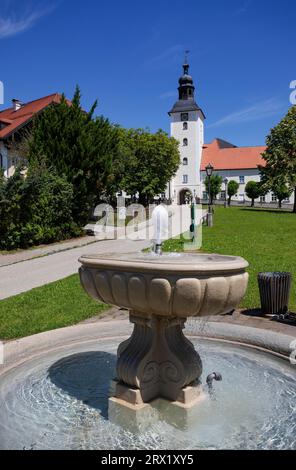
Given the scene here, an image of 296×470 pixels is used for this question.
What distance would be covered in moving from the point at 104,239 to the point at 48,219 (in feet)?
10.5

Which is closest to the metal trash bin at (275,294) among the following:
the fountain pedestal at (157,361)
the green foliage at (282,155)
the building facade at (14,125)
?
the fountain pedestal at (157,361)

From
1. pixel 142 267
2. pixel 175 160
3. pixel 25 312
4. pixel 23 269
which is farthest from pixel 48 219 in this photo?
pixel 175 160

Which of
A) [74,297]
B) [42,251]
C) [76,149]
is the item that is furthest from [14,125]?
[74,297]

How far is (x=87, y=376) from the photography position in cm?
457

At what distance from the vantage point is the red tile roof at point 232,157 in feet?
230

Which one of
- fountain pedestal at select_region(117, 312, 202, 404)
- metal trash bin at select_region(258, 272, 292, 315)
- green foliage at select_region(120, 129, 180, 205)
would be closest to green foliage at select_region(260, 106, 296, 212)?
green foliage at select_region(120, 129, 180, 205)

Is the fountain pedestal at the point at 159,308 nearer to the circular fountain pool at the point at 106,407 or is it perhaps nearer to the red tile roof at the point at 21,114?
the circular fountain pool at the point at 106,407

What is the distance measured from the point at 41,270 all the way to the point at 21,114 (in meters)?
34.3

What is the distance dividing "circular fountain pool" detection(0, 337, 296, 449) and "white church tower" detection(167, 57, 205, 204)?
61705mm

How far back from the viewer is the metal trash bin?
7.15 m

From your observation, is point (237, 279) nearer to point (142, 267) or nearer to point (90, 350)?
point (142, 267)

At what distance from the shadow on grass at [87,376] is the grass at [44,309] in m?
1.69

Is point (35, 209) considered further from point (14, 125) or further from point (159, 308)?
point (14, 125)

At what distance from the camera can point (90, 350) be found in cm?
523
